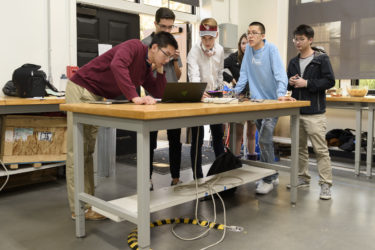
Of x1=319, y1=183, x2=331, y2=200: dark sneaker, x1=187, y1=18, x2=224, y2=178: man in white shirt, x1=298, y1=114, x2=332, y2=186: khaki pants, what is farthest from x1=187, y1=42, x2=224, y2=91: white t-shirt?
x1=319, y1=183, x2=331, y2=200: dark sneaker

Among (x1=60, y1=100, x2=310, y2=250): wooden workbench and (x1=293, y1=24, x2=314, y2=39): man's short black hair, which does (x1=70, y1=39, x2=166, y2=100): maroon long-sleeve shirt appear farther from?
(x1=293, y1=24, x2=314, y2=39): man's short black hair

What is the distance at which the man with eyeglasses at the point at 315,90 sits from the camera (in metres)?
2.91

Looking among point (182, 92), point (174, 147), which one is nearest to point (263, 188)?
point (174, 147)

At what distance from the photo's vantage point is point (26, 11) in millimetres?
3600

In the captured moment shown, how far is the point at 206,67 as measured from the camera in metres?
3.11

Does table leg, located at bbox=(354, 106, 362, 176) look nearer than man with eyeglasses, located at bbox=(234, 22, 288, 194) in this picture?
No

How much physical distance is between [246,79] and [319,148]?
0.84m

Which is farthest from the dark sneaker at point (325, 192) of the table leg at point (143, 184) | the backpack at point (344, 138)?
the table leg at point (143, 184)

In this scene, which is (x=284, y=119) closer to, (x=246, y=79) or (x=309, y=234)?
(x=246, y=79)

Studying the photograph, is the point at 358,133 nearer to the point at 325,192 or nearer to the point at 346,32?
the point at 325,192

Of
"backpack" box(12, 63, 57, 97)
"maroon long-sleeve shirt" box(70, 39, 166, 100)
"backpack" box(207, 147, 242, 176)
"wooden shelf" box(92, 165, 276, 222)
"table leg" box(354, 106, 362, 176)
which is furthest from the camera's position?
"table leg" box(354, 106, 362, 176)

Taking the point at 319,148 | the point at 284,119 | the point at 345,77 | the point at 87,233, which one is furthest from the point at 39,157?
the point at 345,77

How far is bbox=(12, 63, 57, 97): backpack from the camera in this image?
3064mm

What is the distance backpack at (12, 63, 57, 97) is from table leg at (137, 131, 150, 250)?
1835 mm
